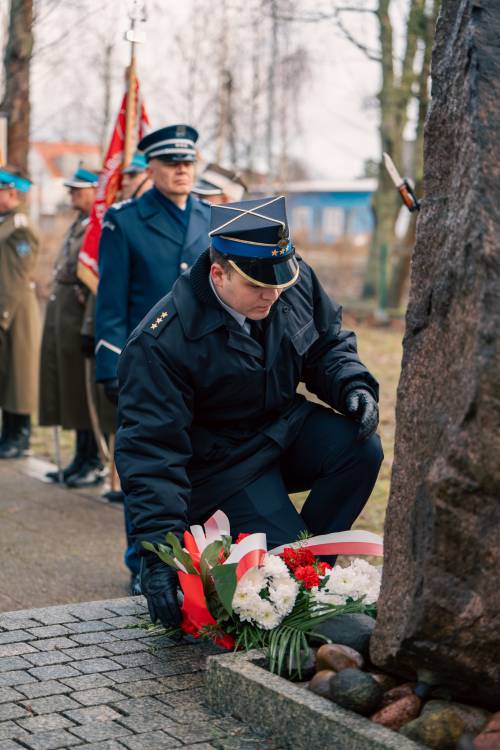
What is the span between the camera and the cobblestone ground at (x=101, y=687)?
3.32 m

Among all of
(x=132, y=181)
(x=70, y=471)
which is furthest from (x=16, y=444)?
(x=132, y=181)

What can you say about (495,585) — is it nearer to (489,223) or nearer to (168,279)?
(489,223)

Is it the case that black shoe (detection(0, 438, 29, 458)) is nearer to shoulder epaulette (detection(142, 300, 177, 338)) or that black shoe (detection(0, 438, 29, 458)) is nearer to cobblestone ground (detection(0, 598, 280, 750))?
cobblestone ground (detection(0, 598, 280, 750))

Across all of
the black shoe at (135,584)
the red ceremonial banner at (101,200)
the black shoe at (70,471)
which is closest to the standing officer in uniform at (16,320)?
the black shoe at (70,471)

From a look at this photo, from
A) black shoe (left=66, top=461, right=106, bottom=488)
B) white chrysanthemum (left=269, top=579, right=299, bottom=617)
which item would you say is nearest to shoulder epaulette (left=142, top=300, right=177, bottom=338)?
A: white chrysanthemum (left=269, top=579, right=299, bottom=617)

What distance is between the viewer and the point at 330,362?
14.7 feet

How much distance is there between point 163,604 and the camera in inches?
153

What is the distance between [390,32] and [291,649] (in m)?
15.9

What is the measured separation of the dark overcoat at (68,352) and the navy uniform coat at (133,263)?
7.40 ft

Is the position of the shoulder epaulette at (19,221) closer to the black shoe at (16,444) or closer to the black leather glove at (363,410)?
the black shoe at (16,444)

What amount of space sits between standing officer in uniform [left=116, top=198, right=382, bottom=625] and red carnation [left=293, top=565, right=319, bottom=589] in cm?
42

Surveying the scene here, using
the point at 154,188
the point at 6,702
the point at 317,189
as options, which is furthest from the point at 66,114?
the point at 6,702

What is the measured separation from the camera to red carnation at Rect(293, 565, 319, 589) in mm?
3771

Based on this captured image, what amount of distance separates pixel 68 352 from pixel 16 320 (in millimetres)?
1297
